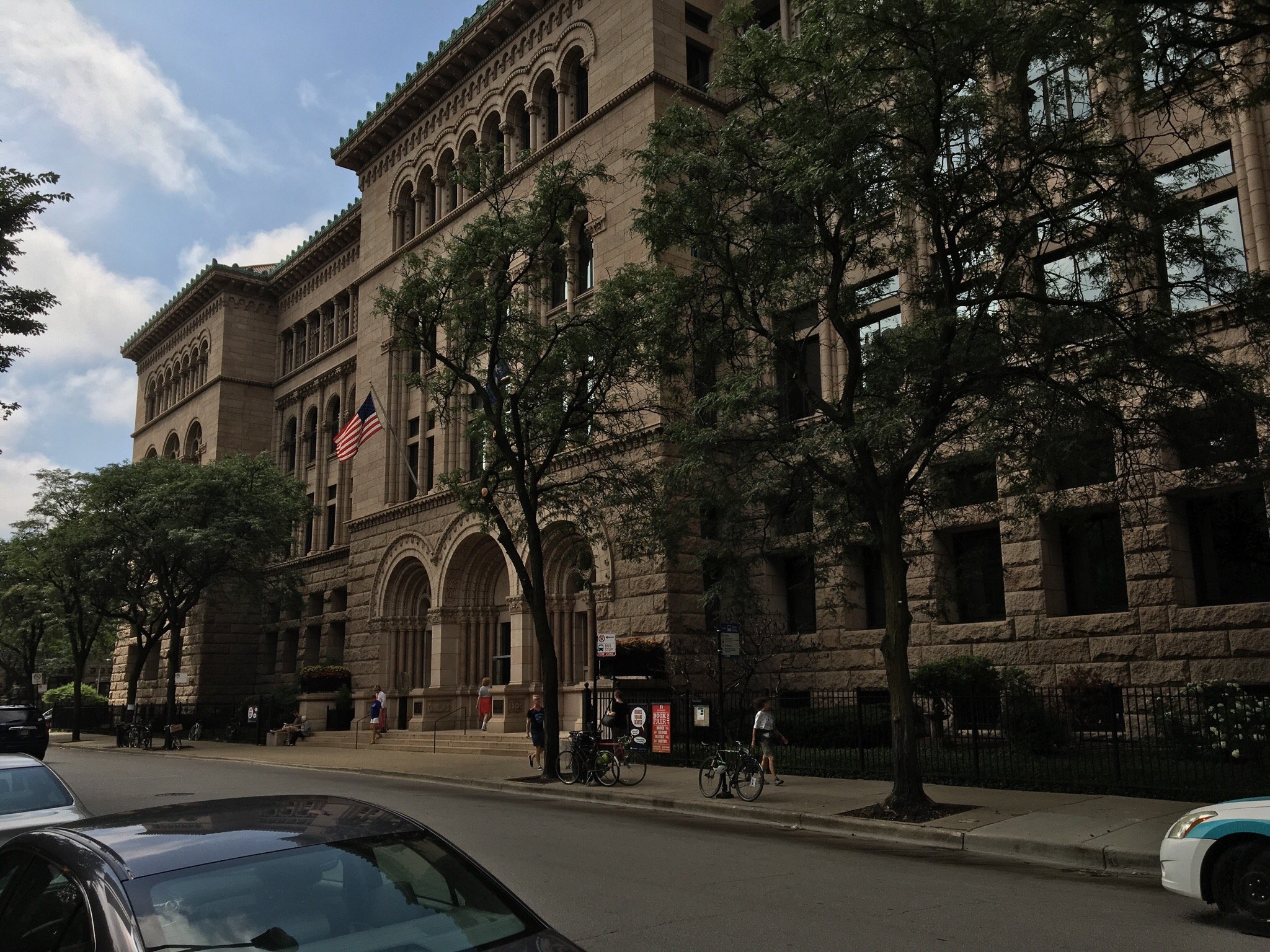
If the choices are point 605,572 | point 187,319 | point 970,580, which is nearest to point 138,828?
point 970,580

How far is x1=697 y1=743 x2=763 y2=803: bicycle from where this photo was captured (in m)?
16.3

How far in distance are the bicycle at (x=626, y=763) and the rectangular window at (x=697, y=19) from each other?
848 inches

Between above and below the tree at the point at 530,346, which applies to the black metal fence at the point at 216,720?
below

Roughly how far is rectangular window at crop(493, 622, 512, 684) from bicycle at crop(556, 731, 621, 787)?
1319 cm

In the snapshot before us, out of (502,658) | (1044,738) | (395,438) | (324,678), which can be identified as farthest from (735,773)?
(324,678)

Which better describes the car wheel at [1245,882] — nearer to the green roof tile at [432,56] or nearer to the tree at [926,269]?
the tree at [926,269]

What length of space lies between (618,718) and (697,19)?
831 inches

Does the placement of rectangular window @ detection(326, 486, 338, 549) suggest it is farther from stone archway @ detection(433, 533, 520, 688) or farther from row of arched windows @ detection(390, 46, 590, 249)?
stone archway @ detection(433, 533, 520, 688)

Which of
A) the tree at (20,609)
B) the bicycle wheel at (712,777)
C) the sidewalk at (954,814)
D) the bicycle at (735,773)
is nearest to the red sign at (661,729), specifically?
the sidewalk at (954,814)

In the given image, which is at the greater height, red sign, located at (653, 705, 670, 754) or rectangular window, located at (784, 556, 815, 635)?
rectangular window, located at (784, 556, 815, 635)

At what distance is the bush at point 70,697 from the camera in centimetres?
6269

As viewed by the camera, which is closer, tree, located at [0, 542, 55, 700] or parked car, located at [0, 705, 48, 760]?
parked car, located at [0, 705, 48, 760]

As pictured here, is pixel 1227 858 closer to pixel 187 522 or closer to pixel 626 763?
pixel 626 763

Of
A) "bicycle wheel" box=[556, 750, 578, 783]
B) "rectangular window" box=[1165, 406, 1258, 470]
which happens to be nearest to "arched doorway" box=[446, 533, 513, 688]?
A: "bicycle wheel" box=[556, 750, 578, 783]
